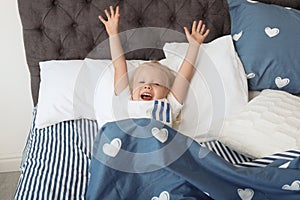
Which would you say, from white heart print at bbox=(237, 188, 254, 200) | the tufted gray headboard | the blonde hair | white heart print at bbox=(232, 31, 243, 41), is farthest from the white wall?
white heart print at bbox=(237, 188, 254, 200)

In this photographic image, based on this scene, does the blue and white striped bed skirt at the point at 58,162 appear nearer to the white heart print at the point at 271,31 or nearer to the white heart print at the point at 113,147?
the white heart print at the point at 113,147

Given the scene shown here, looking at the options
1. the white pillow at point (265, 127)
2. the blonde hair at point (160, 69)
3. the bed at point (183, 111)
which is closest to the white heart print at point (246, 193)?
the bed at point (183, 111)

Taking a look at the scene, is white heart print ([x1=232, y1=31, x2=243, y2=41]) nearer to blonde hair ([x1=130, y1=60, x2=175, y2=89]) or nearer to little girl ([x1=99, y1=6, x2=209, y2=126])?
little girl ([x1=99, y1=6, x2=209, y2=126])

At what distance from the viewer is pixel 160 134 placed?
1.25 m

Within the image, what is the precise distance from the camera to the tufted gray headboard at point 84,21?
70.3 inches

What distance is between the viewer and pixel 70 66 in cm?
175

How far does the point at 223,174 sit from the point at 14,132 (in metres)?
1.29

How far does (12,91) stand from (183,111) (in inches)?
34.9

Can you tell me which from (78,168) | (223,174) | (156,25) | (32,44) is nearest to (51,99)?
(32,44)

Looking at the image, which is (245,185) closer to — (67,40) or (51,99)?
(51,99)

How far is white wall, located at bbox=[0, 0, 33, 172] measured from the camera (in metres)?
1.94

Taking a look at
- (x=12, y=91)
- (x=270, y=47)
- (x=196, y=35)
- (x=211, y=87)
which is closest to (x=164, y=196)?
(x=211, y=87)

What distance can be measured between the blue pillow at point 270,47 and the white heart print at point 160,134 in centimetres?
67

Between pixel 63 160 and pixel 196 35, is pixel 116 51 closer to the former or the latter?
pixel 196 35
